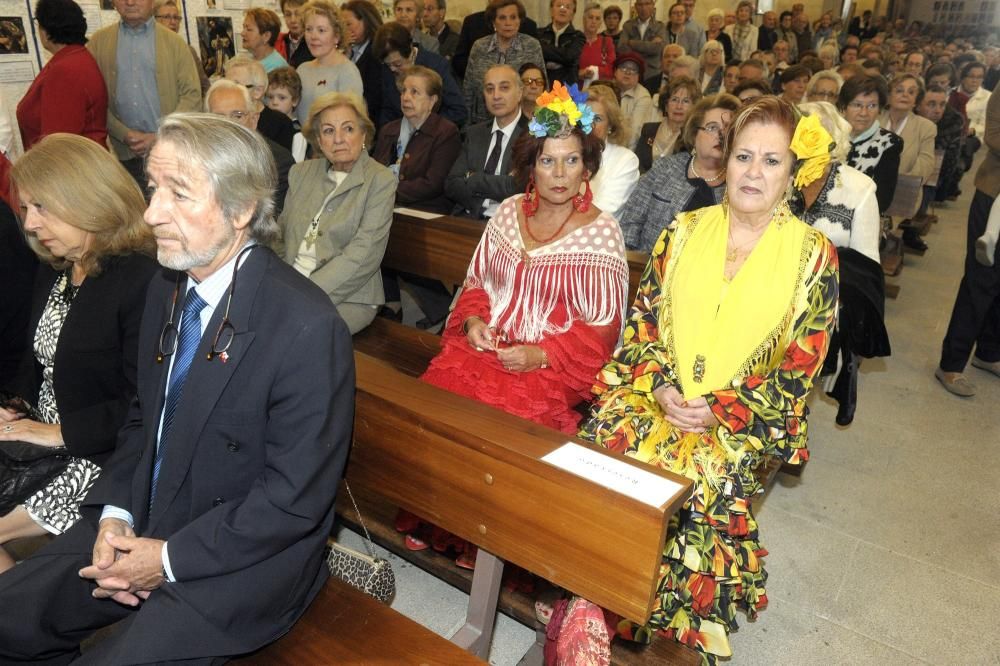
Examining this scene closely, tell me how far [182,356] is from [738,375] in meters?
1.51

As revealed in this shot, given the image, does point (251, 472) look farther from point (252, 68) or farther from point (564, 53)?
point (564, 53)

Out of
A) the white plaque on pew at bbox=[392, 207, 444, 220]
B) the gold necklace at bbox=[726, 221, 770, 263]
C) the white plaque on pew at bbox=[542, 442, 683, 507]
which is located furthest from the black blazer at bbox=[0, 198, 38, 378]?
the gold necklace at bbox=[726, 221, 770, 263]

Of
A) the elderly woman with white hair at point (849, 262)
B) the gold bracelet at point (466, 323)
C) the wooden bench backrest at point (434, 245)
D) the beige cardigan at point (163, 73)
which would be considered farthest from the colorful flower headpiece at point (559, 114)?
the beige cardigan at point (163, 73)

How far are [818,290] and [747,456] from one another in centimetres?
52

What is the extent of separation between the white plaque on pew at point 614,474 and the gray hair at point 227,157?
0.86 metres

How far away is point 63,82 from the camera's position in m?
4.20

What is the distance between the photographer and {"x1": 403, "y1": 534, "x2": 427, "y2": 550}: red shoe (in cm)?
248

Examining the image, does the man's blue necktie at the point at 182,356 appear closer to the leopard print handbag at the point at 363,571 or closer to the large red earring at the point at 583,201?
the leopard print handbag at the point at 363,571

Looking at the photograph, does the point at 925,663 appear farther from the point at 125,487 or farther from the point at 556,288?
the point at 125,487

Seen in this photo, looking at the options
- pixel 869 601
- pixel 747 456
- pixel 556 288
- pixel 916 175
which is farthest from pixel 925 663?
pixel 916 175

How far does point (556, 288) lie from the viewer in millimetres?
2582

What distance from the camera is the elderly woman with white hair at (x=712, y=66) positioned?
310 inches

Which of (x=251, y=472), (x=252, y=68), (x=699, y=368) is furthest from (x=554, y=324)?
(x=252, y=68)

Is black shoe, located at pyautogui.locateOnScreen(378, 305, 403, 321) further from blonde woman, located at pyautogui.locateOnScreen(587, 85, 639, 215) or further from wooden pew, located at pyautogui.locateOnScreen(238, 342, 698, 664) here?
wooden pew, located at pyautogui.locateOnScreen(238, 342, 698, 664)
